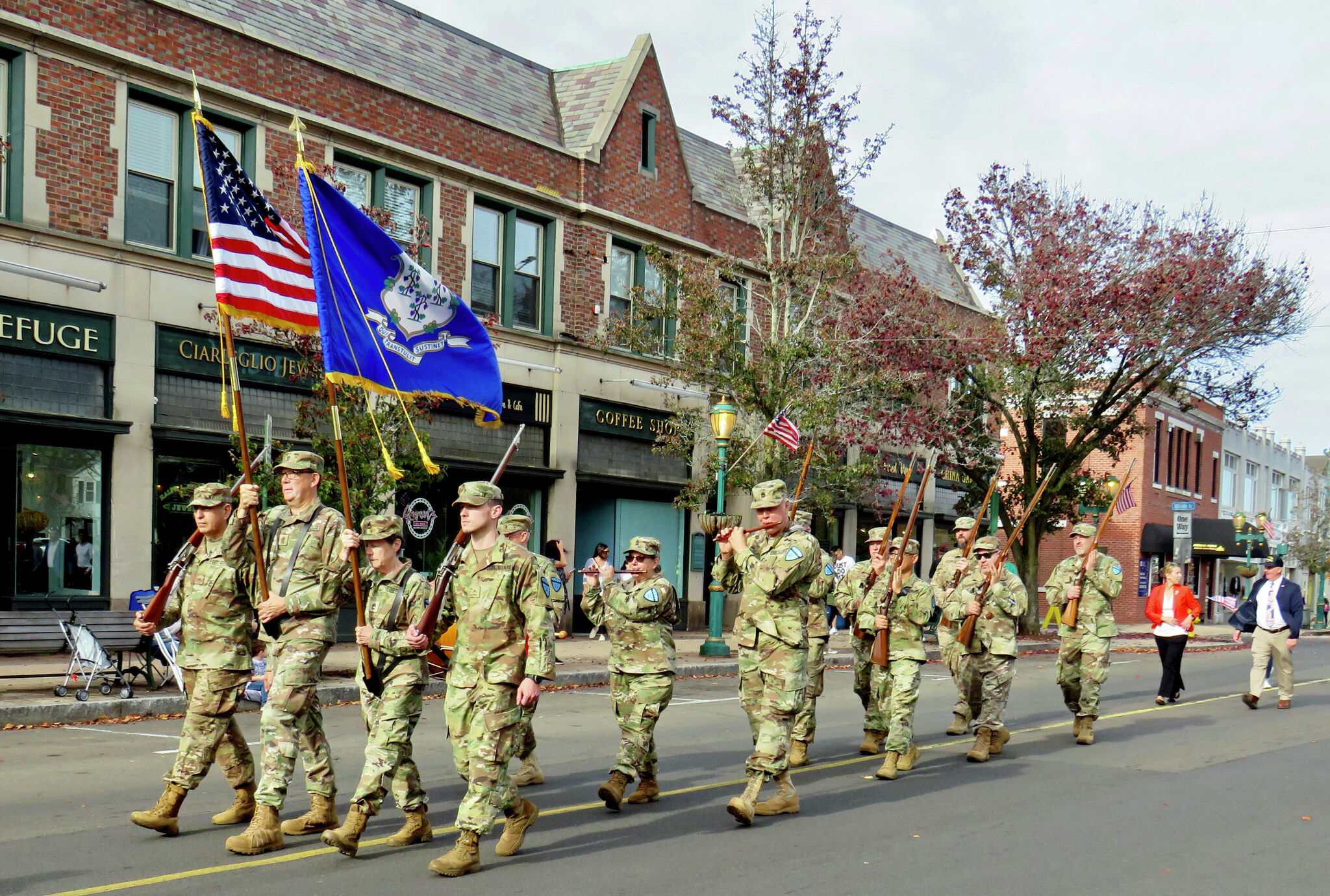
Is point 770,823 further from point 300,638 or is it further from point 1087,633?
point 1087,633

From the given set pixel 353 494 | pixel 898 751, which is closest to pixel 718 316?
pixel 353 494

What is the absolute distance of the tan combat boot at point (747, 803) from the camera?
7.30m

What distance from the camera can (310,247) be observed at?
7703mm

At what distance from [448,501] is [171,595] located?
538 inches

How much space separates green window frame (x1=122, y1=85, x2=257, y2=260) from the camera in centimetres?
1673

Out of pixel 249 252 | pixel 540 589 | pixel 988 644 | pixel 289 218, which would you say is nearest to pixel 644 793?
pixel 540 589

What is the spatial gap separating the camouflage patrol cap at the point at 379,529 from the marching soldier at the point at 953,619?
5.48 metres

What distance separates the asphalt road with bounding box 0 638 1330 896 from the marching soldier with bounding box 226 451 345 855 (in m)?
0.24

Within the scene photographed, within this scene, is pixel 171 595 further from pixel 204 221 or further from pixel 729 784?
pixel 204 221

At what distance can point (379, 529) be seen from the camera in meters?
6.71

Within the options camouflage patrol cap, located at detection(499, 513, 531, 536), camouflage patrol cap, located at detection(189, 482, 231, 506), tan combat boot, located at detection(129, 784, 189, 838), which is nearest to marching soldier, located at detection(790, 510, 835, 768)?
camouflage patrol cap, located at detection(499, 513, 531, 536)

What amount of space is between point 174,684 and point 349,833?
812cm

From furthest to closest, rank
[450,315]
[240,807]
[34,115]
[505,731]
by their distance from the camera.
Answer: [34,115] < [450,315] < [240,807] < [505,731]

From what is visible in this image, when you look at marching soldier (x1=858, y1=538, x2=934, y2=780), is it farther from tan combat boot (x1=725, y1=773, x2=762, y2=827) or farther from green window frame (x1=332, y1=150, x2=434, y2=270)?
green window frame (x1=332, y1=150, x2=434, y2=270)
